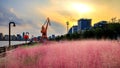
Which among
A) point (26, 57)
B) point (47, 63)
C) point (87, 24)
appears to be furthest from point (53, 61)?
point (87, 24)

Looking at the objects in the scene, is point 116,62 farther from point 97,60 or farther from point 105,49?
point 105,49

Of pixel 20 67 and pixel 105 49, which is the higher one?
pixel 105 49

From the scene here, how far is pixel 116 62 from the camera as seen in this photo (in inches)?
183

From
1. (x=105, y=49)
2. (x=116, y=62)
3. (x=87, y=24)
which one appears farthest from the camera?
(x=87, y=24)

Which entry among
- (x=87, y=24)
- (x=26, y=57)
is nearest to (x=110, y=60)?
(x=26, y=57)

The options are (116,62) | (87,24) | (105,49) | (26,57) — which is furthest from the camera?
(87,24)

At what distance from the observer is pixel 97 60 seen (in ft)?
16.1

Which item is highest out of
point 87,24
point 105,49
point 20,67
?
point 87,24

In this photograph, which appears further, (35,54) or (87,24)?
(87,24)

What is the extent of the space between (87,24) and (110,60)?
112 m

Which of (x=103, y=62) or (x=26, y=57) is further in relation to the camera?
(x=26, y=57)

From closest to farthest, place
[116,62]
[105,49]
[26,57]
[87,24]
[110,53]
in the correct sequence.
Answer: [116,62] < [110,53] < [105,49] < [26,57] < [87,24]

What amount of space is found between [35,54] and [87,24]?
110280mm

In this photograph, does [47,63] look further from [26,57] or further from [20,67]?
[26,57]
